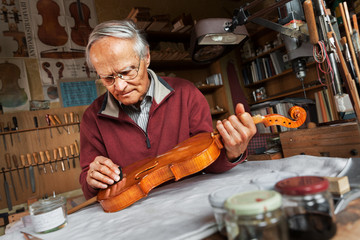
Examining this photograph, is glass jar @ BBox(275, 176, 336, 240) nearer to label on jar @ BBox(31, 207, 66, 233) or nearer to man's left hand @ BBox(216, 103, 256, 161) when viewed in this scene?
man's left hand @ BBox(216, 103, 256, 161)

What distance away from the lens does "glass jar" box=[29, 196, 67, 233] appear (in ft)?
2.71

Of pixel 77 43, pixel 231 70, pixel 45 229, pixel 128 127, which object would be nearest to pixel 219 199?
pixel 45 229

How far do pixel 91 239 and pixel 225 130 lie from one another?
0.57 m

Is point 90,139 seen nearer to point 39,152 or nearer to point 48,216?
point 48,216

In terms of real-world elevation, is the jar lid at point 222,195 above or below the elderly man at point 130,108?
below

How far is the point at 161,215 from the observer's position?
75 cm

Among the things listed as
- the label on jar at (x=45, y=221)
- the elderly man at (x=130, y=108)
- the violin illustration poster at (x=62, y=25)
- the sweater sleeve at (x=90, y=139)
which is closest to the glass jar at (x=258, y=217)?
the label on jar at (x=45, y=221)

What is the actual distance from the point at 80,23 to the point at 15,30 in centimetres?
93

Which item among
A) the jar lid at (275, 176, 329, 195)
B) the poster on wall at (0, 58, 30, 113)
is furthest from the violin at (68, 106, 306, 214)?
the poster on wall at (0, 58, 30, 113)

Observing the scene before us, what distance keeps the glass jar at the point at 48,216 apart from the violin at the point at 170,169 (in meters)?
0.14

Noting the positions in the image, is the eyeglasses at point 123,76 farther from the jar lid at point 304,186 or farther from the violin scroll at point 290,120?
the jar lid at point 304,186

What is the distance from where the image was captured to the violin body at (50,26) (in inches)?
154

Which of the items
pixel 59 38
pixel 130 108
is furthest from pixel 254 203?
pixel 59 38

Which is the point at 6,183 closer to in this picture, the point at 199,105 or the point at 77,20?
the point at 77,20
